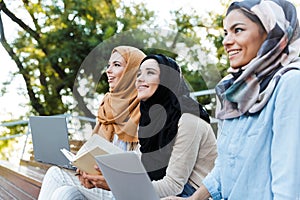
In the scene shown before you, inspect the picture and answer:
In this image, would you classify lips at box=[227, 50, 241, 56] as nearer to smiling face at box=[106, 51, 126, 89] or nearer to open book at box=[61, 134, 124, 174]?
open book at box=[61, 134, 124, 174]

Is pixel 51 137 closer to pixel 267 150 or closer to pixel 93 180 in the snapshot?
pixel 93 180

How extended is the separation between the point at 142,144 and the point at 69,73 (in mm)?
5498

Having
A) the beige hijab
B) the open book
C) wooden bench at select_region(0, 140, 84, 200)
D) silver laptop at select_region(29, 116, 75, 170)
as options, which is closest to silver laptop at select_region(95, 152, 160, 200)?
the open book

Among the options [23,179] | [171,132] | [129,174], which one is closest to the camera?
[129,174]

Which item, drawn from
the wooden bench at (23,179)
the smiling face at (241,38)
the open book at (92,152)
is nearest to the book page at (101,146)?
the open book at (92,152)

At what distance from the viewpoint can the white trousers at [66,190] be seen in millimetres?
1739

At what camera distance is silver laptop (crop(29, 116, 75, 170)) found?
7.50ft

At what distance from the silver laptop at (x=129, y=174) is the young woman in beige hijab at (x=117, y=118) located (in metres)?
0.51

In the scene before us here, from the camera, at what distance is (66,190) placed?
1.74 metres

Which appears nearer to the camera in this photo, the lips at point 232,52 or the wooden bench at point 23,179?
the lips at point 232,52

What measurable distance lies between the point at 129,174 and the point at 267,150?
376 mm

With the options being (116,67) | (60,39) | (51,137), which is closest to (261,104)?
(116,67)

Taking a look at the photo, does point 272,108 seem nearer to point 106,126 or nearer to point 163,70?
point 163,70

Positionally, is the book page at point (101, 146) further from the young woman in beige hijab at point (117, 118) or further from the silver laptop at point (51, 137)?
the silver laptop at point (51, 137)
